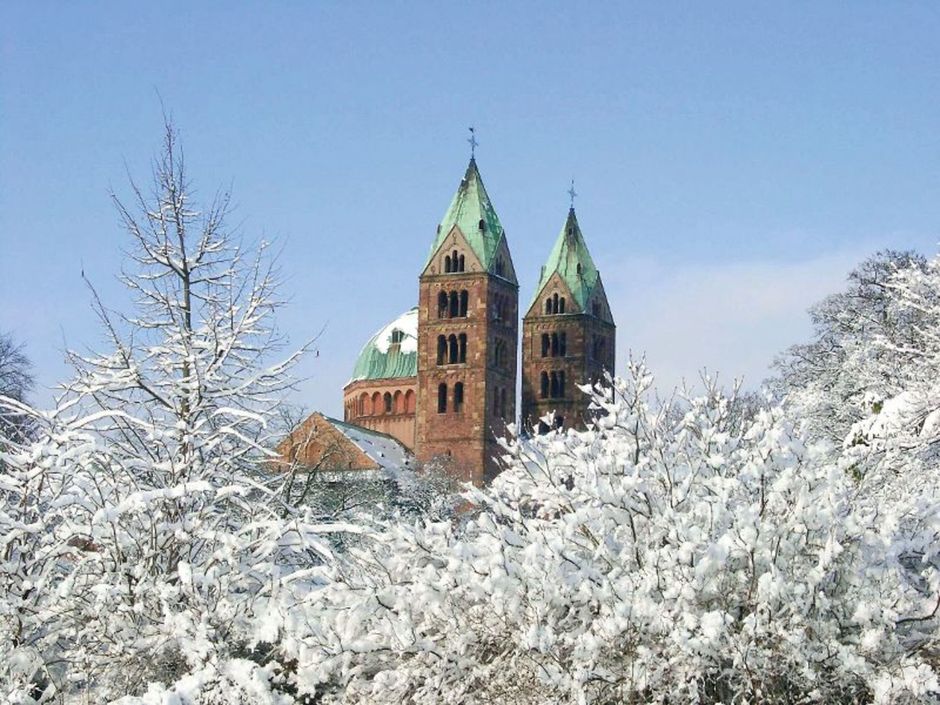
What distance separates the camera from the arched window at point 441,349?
71250mm

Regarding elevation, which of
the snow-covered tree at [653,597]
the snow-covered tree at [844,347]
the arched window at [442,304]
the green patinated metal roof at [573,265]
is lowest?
the snow-covered tree at [653,597]

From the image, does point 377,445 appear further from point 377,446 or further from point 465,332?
point 465,332

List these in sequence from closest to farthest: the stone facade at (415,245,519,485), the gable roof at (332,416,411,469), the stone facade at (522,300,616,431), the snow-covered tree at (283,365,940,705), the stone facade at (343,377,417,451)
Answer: the snow-covered tree at (283,365,940,705) → the gable roof at (332,416,411,469) → the stone facade at (415,245,519,485) → the stone facade at (343,377,417,451) → the stone facade at (522,300,616,431)

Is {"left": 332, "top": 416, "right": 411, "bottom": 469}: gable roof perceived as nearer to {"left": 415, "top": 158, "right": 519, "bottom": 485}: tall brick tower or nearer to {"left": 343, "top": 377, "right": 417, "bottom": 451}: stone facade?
{"left": 415, "top": 158, "right": 519, "bottom": 485}: tall brick tower

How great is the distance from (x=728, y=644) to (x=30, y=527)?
4.60 m

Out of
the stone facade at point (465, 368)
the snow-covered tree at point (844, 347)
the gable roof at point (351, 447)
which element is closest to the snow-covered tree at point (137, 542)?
the snow-covered tree at point (844, 347)

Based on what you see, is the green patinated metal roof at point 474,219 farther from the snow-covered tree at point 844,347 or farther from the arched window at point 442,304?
the snow-covered tree at point 844,347

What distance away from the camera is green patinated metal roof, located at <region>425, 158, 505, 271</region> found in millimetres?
71000

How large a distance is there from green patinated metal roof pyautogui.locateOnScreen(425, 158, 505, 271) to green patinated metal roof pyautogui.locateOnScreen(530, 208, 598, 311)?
7136 millimetres

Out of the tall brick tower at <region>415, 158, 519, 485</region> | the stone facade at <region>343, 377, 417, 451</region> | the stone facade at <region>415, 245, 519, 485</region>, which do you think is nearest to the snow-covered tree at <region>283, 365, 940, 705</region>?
the stone facade at <region>415, 245, 519, 485</region>

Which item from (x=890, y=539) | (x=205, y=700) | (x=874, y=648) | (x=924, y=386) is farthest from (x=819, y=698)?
(x=924, y=386)

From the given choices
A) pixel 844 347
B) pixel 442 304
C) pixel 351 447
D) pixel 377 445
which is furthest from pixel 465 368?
pixel 844 347

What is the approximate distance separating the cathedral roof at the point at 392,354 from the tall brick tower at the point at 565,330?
6263mm

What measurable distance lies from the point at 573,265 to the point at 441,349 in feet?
36.8
